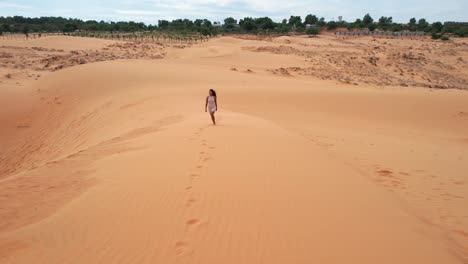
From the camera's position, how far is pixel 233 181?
496cm

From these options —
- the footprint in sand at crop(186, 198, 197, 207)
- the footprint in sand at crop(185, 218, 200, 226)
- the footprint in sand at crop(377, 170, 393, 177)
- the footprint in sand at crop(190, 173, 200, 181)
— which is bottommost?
the footprint in sand at crop(377, 170, 393, 177)

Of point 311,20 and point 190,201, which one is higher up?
point 311,20

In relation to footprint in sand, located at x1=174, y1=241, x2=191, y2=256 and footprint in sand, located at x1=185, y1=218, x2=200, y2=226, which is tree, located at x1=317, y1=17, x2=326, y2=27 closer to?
footprint in sand, located at x1=185, y1=218, x2=200, y2=226

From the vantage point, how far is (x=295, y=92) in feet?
52.2

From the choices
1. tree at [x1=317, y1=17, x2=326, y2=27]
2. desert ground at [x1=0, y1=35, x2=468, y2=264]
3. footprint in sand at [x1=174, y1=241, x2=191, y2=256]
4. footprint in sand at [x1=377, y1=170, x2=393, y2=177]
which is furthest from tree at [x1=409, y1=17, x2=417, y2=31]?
footprint in sand at [x1=174, y1=241, x2=191, y2=256]

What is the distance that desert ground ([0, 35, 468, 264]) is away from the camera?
3.47 metres

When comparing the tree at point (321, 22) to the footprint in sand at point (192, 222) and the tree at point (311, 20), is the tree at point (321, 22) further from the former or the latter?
the footprint in sand at point (192, 222)

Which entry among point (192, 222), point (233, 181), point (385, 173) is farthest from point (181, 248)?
point (385, 173)

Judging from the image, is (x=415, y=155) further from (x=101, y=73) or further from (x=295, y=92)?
(x=101, y=73)

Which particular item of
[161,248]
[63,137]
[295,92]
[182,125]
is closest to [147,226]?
[161,248]

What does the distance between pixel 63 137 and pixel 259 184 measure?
29.3ft

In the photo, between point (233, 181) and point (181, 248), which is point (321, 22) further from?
point (181, 248)

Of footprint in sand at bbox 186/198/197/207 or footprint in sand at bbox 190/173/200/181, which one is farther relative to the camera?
footprint in sand at bbox 190/173/200/181

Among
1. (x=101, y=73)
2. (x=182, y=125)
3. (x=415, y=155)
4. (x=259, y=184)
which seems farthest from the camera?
(x=101, y=73)
